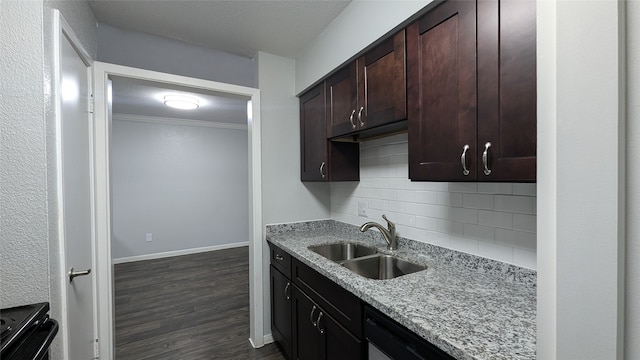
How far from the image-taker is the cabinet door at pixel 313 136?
207 cm

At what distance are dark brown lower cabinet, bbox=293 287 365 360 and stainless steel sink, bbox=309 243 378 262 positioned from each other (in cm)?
33

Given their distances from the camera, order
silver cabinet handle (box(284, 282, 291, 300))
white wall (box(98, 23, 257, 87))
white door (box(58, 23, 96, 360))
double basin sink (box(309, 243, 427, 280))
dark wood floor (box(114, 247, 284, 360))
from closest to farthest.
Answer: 1. white door (box(58, 23, 96, 360))
2. double basin sink (box(309, 243, 427, 280))
3. silver cabinet handle (box(284, 282, 291, 300))
4. white wall (box(98, 23, 257, 87))
5. dark wood floor (box(114, 247, 284, 360))

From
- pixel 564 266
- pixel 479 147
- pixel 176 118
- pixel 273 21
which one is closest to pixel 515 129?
pixel 479 147

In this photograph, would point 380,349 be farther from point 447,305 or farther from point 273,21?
point 273,21

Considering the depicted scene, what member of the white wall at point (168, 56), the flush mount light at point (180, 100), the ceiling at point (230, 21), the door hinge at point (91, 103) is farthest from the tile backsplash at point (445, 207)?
the flush mount light at point (180, 100)

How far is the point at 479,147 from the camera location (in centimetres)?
101

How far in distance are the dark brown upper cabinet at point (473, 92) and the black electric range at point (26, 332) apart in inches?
58.6

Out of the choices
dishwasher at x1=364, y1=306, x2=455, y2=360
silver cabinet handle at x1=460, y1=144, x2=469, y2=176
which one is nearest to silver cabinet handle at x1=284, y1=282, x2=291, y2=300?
dishwasher at x1=364, y1=306, x2=455, y2=360

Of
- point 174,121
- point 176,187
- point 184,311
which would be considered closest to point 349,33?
point 184,311

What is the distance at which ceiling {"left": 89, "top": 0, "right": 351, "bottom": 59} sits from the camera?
64.8 inches

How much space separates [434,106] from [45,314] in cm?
170

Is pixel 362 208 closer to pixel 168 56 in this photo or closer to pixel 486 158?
pixel 486 158

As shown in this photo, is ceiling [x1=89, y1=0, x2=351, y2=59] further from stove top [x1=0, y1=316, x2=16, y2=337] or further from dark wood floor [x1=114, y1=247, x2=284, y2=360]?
dark wood floor [x1=114, y1=247, x2=284, y2=360]

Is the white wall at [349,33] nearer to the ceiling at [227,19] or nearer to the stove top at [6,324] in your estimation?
the ceiling at [227,19]
